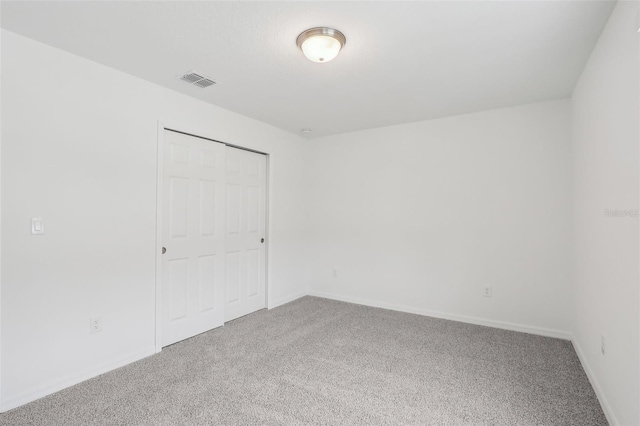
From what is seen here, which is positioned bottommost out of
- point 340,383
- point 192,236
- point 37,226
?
point 340,383

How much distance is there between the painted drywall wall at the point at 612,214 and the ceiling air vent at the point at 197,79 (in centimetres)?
281

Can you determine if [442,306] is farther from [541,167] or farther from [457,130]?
[457,130]

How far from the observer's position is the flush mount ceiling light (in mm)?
2018

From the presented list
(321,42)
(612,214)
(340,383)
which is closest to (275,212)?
(340,383)

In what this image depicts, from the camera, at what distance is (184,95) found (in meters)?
3.13

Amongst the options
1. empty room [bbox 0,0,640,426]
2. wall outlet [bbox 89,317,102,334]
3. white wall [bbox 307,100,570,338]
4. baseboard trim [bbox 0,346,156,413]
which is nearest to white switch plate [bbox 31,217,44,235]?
empty room [bbox 0,0,640,426]

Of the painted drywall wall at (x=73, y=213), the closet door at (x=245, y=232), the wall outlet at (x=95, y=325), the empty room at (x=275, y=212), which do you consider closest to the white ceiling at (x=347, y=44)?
the empty room at (x=275, y=212)

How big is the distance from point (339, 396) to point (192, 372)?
119cm

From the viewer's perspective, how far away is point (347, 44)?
2.19m

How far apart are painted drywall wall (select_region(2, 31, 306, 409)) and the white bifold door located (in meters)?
0.22

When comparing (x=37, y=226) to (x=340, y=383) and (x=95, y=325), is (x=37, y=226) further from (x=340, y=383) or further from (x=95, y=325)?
(x=340, y=383)

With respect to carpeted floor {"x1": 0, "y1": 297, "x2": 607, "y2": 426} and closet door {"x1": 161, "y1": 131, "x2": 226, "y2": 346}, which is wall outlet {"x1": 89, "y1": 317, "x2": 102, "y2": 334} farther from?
closet door {"x1": 161, "y1": 131, "x2": 226, "y2": 346}

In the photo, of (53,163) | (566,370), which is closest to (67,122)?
(53,163)

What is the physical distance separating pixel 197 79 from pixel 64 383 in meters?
2.57
